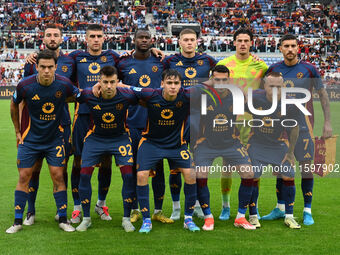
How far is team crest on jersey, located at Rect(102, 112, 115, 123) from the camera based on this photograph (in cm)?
677

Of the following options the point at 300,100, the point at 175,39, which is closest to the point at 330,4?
the point at 175,39

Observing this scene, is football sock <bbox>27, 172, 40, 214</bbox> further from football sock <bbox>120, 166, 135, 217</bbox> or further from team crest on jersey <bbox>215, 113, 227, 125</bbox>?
team crest on jersey <bbox>215, 113, 227, 125</bbox>

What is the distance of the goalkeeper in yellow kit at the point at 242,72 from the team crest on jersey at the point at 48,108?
2.34 meters

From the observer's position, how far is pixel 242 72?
7.53 m

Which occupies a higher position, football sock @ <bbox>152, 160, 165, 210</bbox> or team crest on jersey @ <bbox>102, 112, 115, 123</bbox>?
team crest on jersey @ <bbox>102, 112, 115, 123</bbox>

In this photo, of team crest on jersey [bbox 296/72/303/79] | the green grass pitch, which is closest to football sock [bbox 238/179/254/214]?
the green grass pitch

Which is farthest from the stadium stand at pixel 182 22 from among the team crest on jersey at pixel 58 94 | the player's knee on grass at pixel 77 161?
the team crest on jersey at pixel 58 94

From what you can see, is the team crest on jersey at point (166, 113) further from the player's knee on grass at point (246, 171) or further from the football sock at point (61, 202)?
the football sock at point (61, 202)

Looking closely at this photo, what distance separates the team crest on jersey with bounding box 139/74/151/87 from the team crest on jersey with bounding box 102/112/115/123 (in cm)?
86

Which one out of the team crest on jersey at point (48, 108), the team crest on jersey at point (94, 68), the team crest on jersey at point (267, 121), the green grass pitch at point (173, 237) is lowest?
the green grass pitch at point (173, 237)

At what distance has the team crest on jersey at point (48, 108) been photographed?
263 inches

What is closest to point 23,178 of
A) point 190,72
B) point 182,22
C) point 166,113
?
point 166,113

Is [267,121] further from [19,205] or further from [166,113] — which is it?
[19,205]

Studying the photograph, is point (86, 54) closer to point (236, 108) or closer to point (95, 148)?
point (95, 148)
